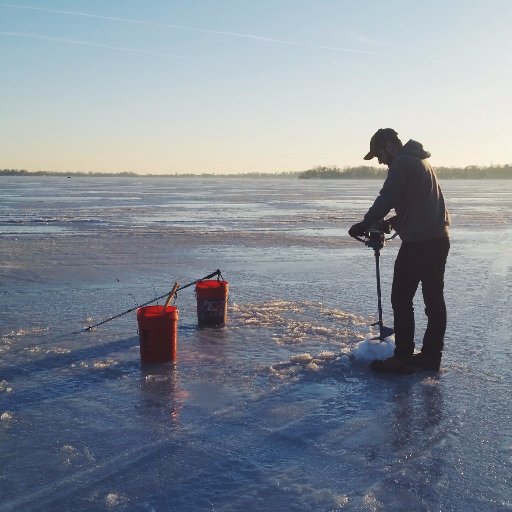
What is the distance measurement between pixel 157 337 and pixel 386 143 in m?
2.53

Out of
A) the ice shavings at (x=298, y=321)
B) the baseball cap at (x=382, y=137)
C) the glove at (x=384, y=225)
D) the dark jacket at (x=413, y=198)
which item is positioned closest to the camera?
the dark jacket at (x=413, y=198)

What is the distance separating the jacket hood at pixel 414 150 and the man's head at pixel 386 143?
111 millimetres

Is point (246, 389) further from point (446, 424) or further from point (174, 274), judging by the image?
point (174, 274)

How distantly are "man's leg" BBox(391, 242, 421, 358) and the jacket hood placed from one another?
723mm

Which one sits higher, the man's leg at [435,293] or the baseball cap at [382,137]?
the baseball cap at [382,137]

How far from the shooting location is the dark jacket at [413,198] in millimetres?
4746

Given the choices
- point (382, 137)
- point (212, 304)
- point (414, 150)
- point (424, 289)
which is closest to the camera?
point (414, 150)

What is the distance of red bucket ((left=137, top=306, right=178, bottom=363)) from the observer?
506 centimetres

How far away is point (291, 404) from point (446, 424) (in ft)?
3.42

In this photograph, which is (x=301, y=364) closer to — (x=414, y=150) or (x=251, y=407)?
(x=251, y=407)

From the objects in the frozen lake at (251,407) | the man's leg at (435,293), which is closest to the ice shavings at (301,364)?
the frozen lake at (251,407)

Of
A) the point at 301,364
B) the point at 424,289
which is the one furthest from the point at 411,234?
the point at 301,364

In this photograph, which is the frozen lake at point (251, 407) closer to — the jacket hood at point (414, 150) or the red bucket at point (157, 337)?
the red bucket at point (157, 337)

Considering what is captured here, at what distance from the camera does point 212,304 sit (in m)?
6.30
